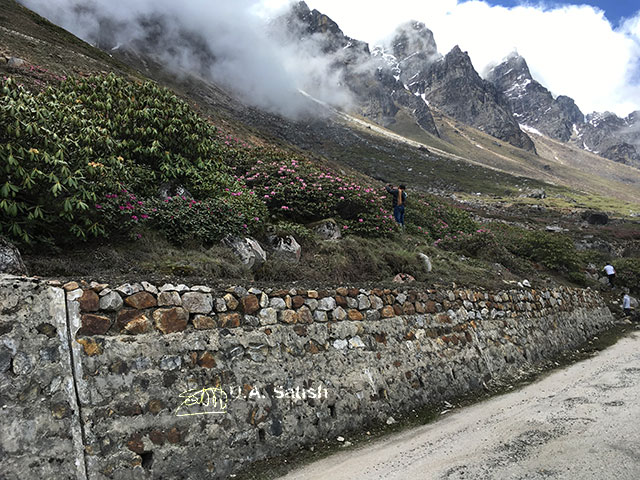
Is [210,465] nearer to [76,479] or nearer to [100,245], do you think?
[76,479]

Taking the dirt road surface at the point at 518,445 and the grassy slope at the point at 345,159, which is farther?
the grassy slope at the point at 345,159

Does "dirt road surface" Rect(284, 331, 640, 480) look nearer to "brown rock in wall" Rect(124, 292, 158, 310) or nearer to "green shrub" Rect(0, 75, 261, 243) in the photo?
"brown rock in wall" Rect(124, 292, 158, 310)

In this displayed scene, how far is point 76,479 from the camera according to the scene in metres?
3.27

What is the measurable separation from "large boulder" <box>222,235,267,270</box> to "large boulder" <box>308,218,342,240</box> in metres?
2.37

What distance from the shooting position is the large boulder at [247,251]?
7.12 meters

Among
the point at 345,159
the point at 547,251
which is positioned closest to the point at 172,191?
the point at 547,251

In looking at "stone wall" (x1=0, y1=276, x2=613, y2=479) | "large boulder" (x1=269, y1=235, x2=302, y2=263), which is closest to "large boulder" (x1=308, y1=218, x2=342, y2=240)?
"large boulder" (x1=269, y1=235, x2=302, y2=263)

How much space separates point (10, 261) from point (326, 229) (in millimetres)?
6851

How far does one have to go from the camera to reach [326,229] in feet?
32.2

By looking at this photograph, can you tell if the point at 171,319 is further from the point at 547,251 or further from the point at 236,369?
the point at 547,251

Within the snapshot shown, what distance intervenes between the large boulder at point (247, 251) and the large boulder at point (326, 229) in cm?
237

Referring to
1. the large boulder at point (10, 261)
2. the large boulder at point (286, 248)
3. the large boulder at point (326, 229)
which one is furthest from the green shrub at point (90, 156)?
the large boulder at point (326, 229)

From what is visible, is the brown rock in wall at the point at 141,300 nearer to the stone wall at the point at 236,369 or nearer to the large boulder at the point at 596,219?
the stone wall at the point at 236,369

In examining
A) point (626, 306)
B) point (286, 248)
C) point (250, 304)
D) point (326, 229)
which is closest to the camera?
point (250, 304)
